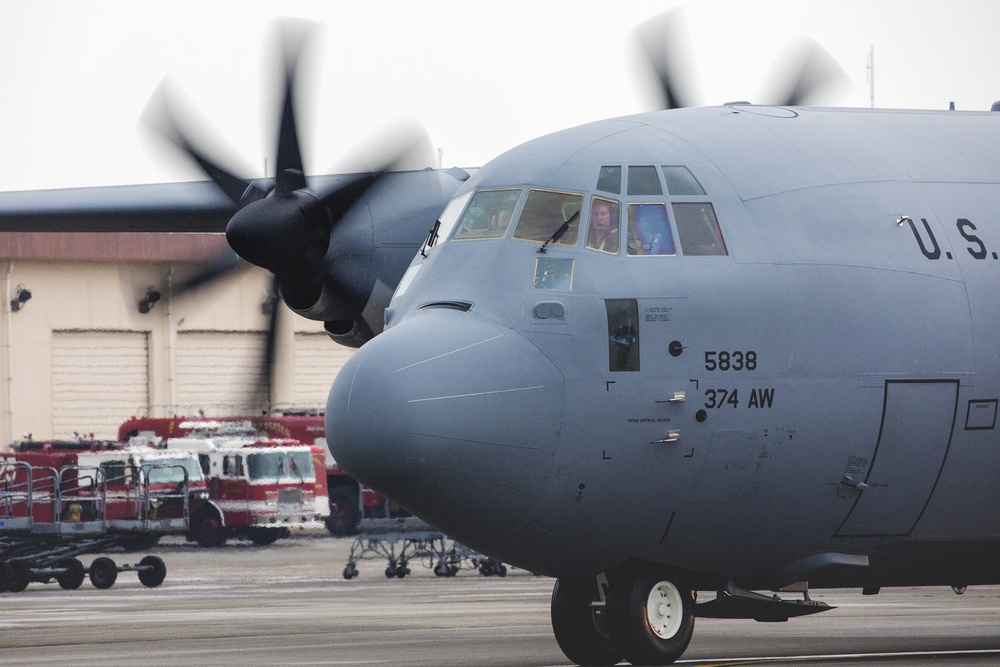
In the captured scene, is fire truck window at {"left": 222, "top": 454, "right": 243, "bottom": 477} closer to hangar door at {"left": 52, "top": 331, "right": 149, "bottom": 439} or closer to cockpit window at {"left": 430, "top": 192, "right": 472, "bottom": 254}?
hangar door at {"left": 52, "top": 331, "right": 149, "bottom": 439}

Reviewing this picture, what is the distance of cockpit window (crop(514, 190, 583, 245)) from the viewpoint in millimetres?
13617

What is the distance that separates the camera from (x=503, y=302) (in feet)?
43.4

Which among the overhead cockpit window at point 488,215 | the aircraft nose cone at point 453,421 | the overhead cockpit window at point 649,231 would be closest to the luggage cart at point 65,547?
the overhead cockpit window at point 488,215

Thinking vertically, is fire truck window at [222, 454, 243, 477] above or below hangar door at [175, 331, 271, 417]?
below

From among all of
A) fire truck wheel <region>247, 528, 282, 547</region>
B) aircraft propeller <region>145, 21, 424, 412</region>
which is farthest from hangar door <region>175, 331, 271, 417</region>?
aircraft propeller <region>145, 21, 424, 412</region>

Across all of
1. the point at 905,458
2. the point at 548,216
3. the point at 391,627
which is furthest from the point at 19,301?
the point at 905,458

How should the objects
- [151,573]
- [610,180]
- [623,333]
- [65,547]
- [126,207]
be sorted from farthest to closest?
[65,547]
[151,573]
[126,207]
[610,180]
[623,333]

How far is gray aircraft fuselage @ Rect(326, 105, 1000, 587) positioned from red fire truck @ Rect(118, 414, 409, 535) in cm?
2992

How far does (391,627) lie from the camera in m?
20.2

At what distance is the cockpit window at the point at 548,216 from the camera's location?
13.6 meters

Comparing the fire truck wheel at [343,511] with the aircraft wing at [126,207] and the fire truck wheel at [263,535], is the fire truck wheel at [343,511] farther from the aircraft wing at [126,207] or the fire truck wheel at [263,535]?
the aircraft wing at [126,207]

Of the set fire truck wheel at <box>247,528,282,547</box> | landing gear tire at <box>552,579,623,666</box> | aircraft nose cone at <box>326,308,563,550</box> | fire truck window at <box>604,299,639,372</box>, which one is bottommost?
fire truck wheel at <box>247,528,282,547</box>

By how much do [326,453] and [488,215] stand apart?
3225cm

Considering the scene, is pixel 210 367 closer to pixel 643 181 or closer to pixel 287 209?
pixel 287 209
